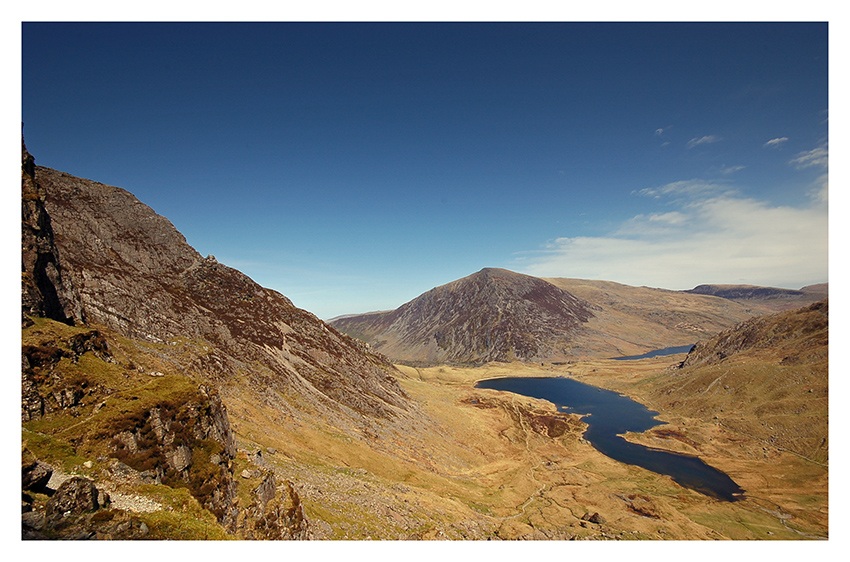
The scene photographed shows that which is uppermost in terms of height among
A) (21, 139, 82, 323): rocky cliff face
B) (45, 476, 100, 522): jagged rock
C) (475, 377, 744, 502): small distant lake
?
(21, 139, 82, 323): rocky cliff face

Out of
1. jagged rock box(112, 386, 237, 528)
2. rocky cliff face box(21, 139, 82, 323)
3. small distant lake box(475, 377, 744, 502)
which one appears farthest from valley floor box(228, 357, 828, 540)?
rocky cliff face box(21, 139, 82, 323)

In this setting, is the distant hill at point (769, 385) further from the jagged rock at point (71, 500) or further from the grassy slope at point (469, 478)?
the jagged rock at point (71, 500)

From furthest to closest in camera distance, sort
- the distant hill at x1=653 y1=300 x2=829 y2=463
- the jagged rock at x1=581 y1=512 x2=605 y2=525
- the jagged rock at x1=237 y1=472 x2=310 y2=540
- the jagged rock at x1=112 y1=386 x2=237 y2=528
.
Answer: the distant hill at x1=653 y1=300 x2=829 y2=463, the jagged rock at x1=581 y1=512 x2=605 y2=525, the jagged rock at x1=237 y1=472 x2=310 y2=540, the jagged rock at x1=112 y1=386 x2=237 y2=528

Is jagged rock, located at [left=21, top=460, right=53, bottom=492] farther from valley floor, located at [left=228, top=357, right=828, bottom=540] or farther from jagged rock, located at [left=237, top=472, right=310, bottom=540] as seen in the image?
valley floor, located at [left=228, top=357, right=828, bottom=540]

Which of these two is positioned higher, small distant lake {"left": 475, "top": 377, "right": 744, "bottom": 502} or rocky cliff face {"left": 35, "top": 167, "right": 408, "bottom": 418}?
rocky cliff face {"left": 35, "top": 167, "right": 408, "bottom": 418}

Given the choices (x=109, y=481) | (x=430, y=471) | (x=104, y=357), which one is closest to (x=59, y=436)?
(x=109, y=481)

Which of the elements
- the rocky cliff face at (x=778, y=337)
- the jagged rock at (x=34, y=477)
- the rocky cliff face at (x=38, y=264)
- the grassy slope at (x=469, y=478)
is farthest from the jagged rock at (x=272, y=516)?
the rocky cliff face at (x=778, y=337)
